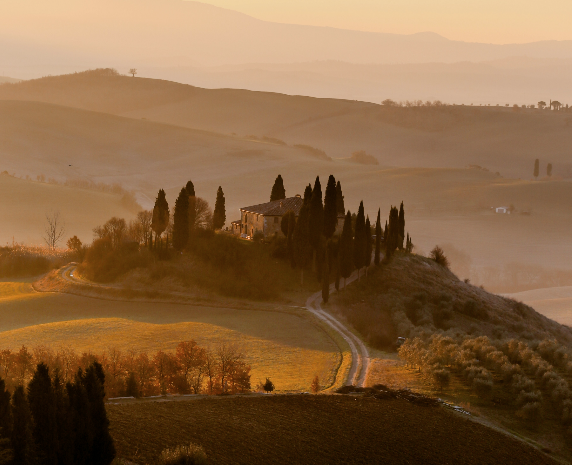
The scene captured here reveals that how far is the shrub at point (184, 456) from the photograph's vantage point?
Answer: 2270 cm

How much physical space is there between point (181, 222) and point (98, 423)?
4433 centimetres

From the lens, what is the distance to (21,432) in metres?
20.5

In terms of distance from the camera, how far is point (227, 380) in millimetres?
36375

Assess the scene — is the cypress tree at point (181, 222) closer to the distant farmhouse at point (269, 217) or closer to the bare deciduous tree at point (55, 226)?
the distant farmhouse at point (269, 217)

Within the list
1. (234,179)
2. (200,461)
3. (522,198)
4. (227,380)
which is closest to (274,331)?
(227,380)

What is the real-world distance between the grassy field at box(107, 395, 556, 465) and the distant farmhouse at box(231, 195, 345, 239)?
37289mm

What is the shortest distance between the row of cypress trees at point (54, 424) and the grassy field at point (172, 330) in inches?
639

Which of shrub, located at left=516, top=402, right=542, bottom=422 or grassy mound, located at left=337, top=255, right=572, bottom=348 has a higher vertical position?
grassy mound, located at left=337, top=255, right=572, bottom=348

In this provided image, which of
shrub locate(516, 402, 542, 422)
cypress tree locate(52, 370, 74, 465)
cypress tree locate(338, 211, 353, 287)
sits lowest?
shrub locate(516, 402, 542, 422)

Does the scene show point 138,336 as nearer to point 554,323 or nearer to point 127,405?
point 127,405

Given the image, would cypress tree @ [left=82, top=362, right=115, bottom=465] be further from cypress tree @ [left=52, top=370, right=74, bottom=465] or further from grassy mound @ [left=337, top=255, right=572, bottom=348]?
grassy mound @ [left=337, top=255, right=572, bottom=348]

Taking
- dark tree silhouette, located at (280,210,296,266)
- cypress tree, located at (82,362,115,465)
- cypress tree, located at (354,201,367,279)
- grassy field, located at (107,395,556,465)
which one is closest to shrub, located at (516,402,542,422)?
grassy field, located at (107,395,556,465)

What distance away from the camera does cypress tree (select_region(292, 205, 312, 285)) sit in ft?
210

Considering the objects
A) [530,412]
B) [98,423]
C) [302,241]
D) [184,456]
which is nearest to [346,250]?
[302,241]
